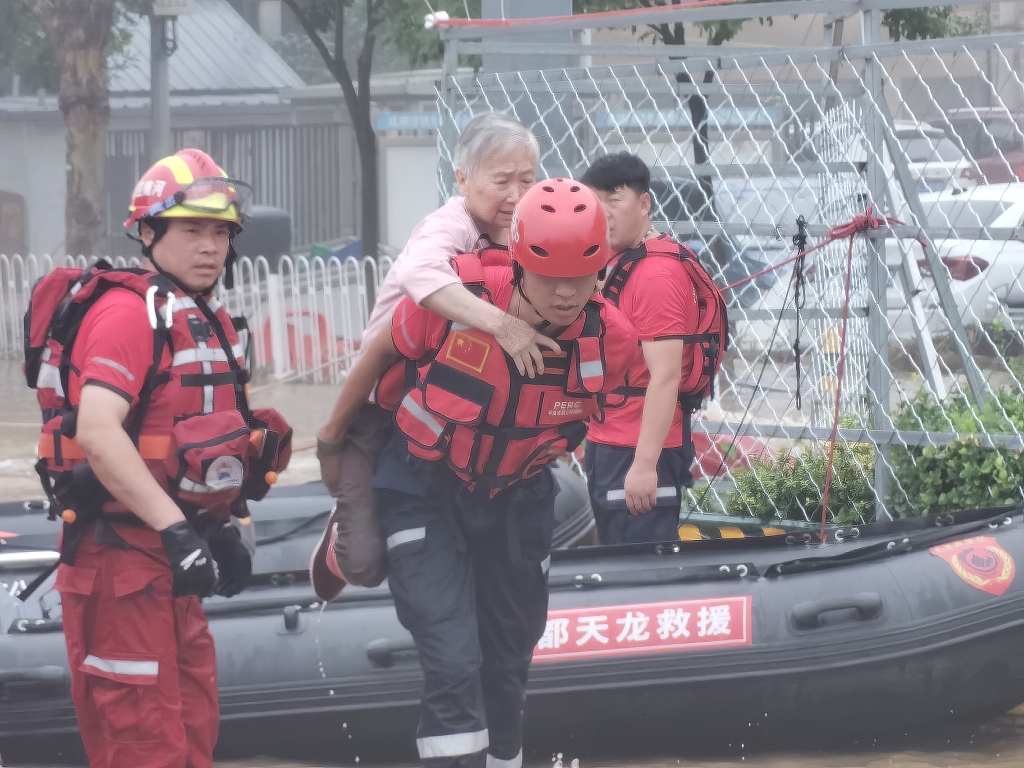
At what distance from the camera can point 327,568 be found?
10.6 ft

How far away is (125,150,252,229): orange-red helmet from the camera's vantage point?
2895 millimetres

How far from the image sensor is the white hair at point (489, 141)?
3018 millimetres

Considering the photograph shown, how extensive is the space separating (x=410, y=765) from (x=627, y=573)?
0.89 meters

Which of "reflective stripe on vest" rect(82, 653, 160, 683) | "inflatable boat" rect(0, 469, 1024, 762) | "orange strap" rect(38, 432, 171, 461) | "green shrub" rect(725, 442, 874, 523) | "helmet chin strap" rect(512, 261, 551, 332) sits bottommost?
"inflatable boat" rect(0, 469, 1024, 762)

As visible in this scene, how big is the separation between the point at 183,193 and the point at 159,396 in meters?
0.45

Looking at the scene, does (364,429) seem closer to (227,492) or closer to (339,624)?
(227,492)

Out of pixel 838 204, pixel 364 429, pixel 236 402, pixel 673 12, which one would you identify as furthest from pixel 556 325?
pixel 838 204

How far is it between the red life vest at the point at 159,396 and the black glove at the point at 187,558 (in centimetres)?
15

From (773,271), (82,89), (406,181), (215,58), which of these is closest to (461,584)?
(773,271)

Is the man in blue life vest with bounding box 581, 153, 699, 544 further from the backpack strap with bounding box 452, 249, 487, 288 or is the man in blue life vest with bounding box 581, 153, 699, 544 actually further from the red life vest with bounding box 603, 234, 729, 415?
the backpack strap with bounding box 452, 249, 487, 288

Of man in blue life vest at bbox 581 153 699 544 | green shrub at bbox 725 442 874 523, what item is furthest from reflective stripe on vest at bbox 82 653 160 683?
green shrub at bbox 725 442 874 523

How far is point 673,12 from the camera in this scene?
5184 mm

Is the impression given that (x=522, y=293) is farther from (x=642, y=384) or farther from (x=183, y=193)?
(x=642, y=384)

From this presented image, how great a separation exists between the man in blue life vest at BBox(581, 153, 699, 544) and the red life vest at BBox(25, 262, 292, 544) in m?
1.25
